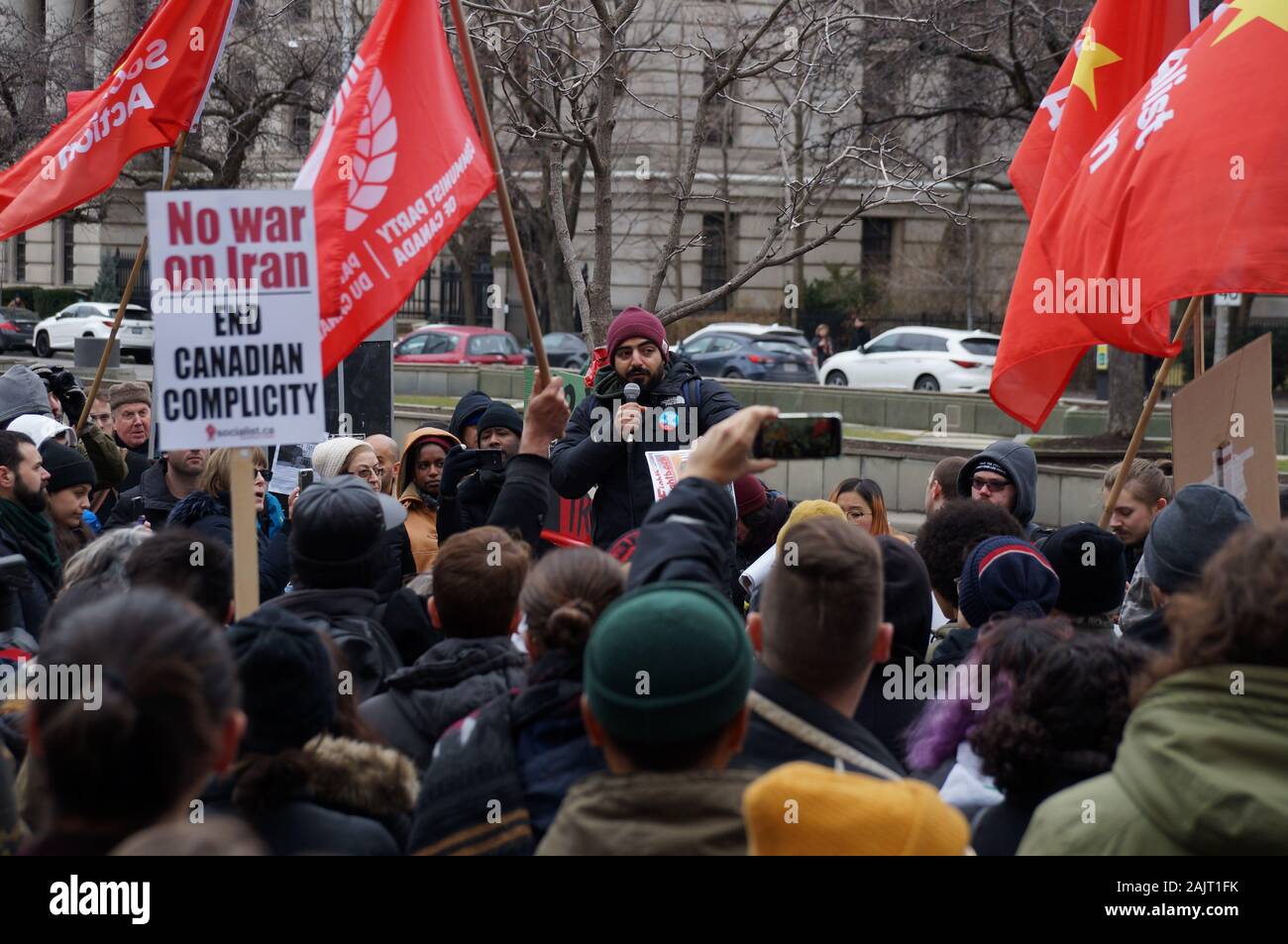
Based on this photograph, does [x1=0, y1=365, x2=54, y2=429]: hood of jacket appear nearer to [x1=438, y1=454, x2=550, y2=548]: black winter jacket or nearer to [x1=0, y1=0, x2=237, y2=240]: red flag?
[x1=0, y1=0, x2=237, y2=240]: red flag

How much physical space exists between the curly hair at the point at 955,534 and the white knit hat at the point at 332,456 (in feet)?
9.34

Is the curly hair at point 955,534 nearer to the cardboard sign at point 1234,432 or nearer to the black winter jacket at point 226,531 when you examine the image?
the cardboard sign at point 1234,432

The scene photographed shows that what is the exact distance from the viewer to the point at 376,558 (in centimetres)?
432

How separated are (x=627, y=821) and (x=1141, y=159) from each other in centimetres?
385

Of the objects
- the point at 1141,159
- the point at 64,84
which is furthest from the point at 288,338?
the point at 64,84

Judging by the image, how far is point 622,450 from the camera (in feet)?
18.7

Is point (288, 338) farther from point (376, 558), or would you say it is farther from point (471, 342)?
point (471, 342)

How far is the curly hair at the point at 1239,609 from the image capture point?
2318 millimetres

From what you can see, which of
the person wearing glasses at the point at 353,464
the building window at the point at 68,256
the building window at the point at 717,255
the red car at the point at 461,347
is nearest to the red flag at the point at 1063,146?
the person wearing glasses at the point at 353,464

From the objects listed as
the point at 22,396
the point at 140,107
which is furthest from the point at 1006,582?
the point at 22,396

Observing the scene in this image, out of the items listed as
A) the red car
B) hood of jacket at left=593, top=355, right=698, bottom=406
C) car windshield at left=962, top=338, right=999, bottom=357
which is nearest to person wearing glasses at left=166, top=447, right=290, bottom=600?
hood of jacket at left=593, top=355, right=698, bottom=406

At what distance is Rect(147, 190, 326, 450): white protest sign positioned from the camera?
3.92m

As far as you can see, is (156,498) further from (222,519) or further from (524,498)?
(524,498)

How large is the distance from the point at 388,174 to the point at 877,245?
126ft
